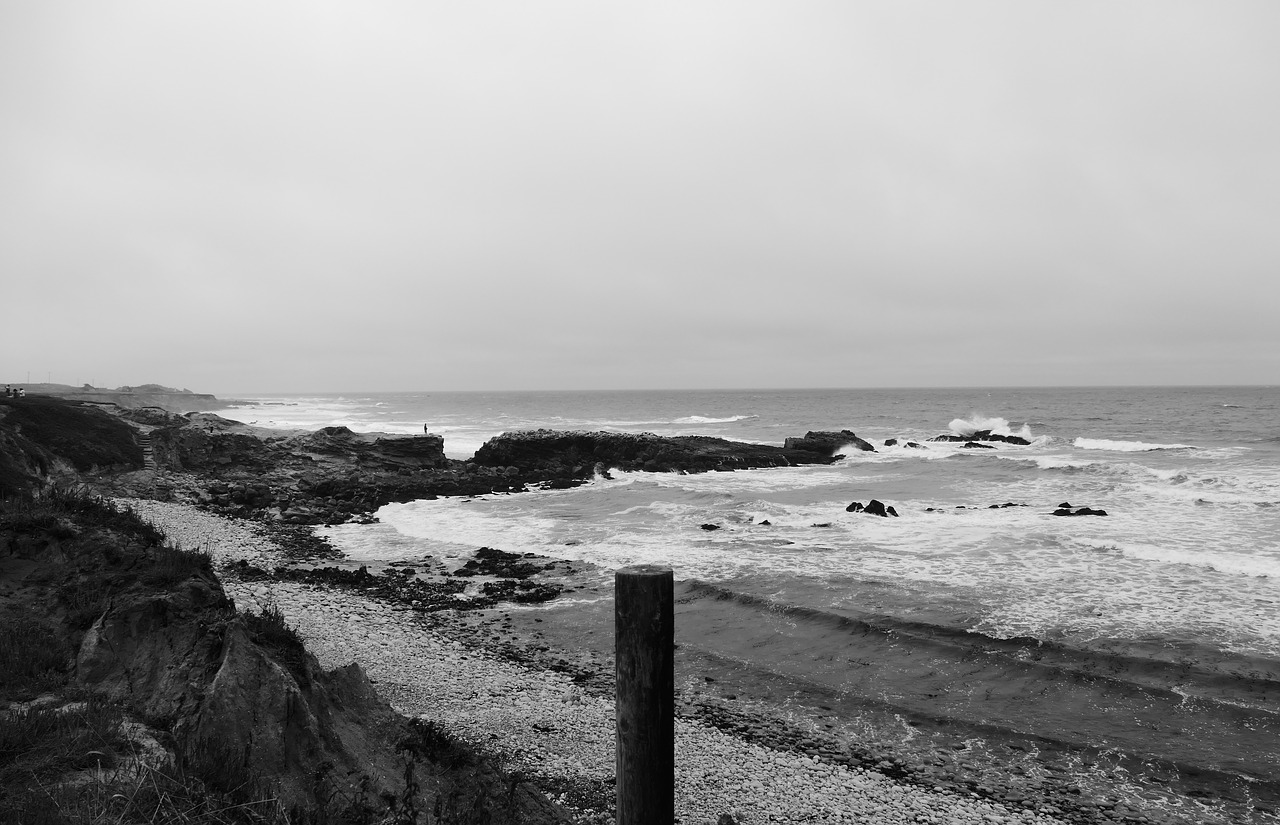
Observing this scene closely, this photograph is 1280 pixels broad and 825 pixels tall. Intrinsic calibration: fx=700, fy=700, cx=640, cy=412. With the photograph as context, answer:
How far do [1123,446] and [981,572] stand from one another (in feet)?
130

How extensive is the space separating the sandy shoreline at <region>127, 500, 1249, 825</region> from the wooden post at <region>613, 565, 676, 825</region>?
202 centimetres

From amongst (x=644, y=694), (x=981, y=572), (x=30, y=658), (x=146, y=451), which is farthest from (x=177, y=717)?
(x=146, y=451)

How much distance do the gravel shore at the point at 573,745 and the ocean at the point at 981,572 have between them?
6.67ft

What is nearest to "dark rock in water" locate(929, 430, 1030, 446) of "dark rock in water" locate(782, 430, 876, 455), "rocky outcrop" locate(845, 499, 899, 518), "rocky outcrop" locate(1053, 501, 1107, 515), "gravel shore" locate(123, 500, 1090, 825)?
"dark rock in water" locate(782, 430, 876, 455)

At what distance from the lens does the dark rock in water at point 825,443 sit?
42625mm

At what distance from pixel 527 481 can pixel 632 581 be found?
29.2m

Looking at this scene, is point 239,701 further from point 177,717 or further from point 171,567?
point 171,567

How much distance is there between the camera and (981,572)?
15516 mm

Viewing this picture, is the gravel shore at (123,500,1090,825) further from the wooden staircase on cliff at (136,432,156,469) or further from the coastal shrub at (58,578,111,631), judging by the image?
the wooden staircase on cliff at (136,432,156,469)

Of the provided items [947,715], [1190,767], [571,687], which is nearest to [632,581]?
[571,687]

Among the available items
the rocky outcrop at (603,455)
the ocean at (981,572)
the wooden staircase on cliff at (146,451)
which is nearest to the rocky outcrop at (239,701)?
the ocean at (981,572)

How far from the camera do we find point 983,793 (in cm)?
712

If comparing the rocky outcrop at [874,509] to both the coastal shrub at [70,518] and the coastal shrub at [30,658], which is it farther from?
the coastal shrub at [30,658]

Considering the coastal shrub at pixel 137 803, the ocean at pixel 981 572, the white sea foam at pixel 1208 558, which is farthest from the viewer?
the white sea foam at pixel 1208 558
